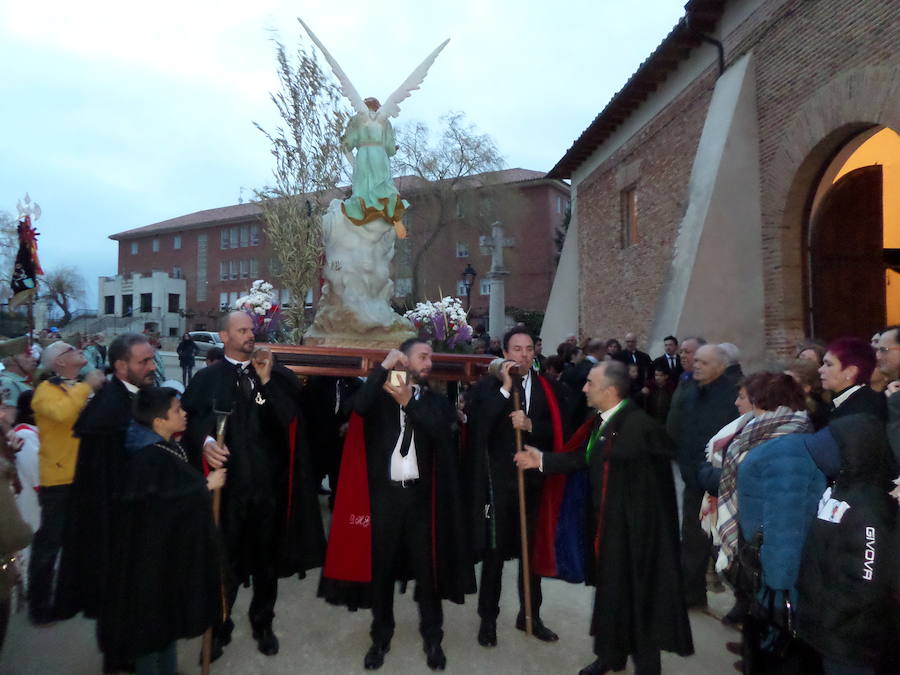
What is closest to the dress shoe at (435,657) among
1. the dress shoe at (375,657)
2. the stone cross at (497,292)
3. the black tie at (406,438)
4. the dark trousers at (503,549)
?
the dress shoe at (375,657)

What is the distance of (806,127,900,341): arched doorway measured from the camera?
9617 mm

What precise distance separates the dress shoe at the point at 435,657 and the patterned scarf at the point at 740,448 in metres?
1.66

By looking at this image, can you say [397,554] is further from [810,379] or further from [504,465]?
[810,379]

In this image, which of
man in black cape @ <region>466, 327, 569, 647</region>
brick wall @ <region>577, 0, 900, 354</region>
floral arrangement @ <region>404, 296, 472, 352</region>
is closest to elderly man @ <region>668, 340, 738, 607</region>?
man in black cape @ <region>466, 327, 569, 647</region>

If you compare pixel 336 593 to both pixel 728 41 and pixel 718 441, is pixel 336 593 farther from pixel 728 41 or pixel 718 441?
pixel 728 41

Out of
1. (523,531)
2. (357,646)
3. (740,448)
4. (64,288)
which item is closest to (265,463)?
(357,646)

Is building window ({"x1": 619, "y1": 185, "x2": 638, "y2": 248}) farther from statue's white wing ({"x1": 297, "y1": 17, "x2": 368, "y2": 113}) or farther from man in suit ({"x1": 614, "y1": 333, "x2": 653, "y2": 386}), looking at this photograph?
statue's white wing ({"x1": 297, "y1": 17, "x2": 368, "y2": 113})

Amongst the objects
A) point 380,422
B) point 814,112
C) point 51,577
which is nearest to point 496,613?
point 380,422

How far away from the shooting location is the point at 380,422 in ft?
13.4

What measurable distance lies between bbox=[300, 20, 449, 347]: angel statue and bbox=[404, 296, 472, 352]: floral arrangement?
257 millimetres

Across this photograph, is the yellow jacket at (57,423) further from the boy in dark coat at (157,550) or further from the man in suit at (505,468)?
the man in suit at (505,468)

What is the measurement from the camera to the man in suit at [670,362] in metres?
9.35

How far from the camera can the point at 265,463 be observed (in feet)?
13.2

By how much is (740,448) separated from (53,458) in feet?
13.7
